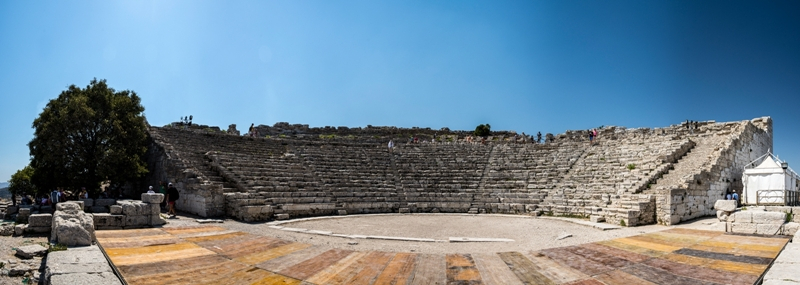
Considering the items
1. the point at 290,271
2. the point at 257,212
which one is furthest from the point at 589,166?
the point at 290,271

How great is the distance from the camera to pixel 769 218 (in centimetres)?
990

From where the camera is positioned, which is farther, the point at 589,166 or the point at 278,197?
the point at 589,166

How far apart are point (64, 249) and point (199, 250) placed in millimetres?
2403

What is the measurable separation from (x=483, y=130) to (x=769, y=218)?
94.3 feet

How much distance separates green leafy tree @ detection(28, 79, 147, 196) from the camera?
1586 cm

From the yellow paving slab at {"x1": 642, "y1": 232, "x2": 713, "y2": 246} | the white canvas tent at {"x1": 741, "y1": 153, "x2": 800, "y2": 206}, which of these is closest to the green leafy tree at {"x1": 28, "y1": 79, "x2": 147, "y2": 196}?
the yellow paving slab at {"x1": 642, "y1": 232, "x2": 713, "y2": 246}

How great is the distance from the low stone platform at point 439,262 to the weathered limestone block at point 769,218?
0.45 meters

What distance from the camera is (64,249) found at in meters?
7.98

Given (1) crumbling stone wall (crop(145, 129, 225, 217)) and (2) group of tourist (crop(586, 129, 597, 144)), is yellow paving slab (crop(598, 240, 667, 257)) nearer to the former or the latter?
(1) crumbling stone wall (crop(145, 129, 225, 217))

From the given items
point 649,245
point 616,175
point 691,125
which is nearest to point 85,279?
point 649,245

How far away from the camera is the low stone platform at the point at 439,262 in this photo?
6645 mm

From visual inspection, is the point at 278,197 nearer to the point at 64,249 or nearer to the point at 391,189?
the point at 391,189

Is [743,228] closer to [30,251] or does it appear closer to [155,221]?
[155,221]

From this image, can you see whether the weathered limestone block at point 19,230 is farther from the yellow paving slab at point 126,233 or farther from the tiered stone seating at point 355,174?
the tiered stone seating at point 355,174
